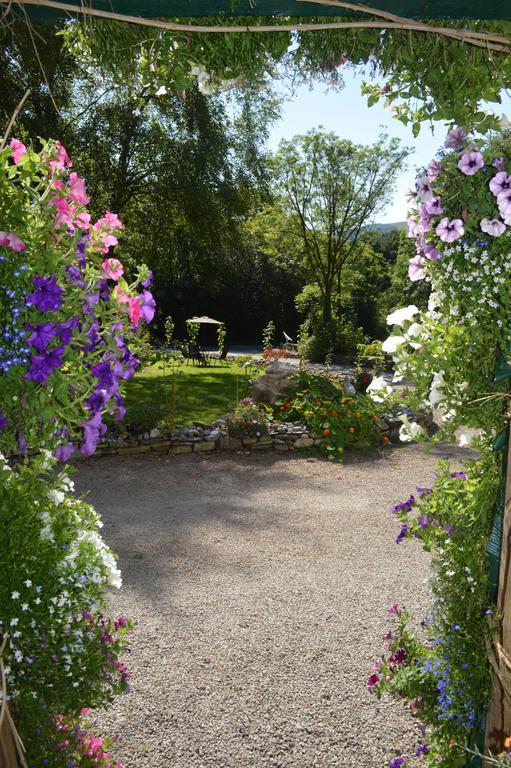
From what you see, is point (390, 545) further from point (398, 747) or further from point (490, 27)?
point (490, 27)

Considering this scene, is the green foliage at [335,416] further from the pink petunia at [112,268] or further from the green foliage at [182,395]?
the pink petunia at [112,268]

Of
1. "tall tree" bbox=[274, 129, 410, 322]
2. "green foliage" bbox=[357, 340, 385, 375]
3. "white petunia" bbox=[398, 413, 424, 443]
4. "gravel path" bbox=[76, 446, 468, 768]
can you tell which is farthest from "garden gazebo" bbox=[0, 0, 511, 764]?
"tall tree" bbox=[274, 129, 410, 322]

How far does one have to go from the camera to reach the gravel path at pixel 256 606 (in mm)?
2605

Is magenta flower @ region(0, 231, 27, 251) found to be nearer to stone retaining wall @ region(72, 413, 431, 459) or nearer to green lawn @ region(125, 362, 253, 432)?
green lawn @ region(125, 362, 253, 432)

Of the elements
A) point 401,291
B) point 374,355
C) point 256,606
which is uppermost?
point 401,291

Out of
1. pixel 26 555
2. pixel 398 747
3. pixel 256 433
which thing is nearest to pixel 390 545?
pixel 398 747

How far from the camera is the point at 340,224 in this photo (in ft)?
61.7

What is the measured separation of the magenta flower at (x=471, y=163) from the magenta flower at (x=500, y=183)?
0.06 m

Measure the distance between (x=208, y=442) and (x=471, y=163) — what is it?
19.6 ft

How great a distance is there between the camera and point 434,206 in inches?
70.2

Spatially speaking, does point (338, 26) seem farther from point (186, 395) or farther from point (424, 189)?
point (186, 395)

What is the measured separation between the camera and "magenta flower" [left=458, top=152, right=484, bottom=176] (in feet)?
5.60

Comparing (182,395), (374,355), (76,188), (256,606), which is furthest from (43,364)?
(182,395)

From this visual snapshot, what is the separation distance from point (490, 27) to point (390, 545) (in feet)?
12.2
